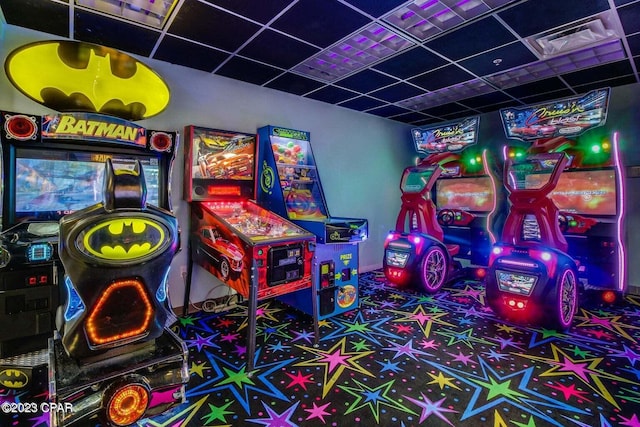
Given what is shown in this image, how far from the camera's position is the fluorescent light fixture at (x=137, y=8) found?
234cm

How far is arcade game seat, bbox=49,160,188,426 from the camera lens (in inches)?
52.9

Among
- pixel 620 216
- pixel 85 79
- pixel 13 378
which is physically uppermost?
pixel 85 79

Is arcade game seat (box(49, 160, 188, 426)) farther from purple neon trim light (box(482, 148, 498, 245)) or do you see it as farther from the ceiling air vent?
purple neon trim light (box(482, 148, 498, 245))

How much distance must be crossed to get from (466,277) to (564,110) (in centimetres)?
272

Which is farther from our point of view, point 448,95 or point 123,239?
point 448,95

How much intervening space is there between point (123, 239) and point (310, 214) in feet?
8.24

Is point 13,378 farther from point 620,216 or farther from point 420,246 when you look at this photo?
point 620,216

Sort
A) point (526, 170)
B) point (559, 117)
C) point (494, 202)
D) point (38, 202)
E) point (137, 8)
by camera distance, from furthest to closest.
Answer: point (494, 202) → point (559, 117) → point (526, 170) → point (137, 8) → point (38, 202)

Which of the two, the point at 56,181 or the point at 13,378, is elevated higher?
the point at 56,181

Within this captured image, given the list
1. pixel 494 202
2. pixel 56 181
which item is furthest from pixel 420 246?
pixel 56 181

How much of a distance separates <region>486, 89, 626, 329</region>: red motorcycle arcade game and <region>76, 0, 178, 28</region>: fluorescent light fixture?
140 inches

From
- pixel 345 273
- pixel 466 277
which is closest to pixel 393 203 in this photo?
pixel 466 277

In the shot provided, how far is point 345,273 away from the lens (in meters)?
3.54

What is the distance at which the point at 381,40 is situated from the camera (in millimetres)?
2955
